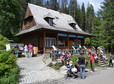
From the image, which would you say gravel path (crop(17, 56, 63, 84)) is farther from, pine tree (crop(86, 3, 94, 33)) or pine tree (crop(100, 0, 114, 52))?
pine tree (crop(86, 3, 94, 33))

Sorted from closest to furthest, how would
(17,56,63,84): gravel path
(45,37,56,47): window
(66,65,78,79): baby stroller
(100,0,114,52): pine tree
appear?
A: (17,56,63,84): gravel path → (66,65,78,79): baby stroller → (45,37,56,47): window → (100,0,114,52): pine tree

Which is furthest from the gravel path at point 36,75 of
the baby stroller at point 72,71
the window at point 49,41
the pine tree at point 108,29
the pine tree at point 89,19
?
the pine tree at point 89,19

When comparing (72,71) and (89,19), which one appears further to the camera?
(89,19)

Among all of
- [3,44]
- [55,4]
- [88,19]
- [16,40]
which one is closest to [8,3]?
[16,40]

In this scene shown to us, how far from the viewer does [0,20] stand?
22391mm

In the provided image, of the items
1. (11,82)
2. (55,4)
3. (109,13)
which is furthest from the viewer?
(55,4)

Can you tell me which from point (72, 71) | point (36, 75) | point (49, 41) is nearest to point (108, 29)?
point (49, 41)

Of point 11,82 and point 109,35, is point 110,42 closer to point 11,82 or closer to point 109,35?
point 109,35

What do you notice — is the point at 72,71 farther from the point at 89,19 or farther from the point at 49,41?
the point at 89,19

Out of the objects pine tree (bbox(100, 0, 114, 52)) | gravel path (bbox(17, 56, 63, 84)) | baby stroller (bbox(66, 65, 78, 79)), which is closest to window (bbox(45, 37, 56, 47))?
gravel path (bbox(17, 56, 63, 84))

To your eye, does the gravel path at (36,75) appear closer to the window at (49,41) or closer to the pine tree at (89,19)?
the window at (49,41)

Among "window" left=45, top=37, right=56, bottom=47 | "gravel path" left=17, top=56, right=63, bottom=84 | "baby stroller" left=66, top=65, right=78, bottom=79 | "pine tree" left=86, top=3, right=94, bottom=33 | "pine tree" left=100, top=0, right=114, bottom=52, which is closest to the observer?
"gravel path" left=17, top=56, right=63, bottom=84

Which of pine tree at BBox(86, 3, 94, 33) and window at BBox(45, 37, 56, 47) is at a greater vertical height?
pine tree at BBox(86, 3, 94, 33)

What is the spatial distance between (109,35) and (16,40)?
21.2 metres
